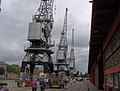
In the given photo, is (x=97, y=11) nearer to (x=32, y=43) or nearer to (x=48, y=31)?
(x=32, y=43)

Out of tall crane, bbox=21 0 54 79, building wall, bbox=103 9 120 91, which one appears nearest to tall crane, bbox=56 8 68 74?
tall crane, bbox=21 0 54 79

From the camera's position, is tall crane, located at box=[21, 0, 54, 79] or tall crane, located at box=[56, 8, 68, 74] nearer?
tall crane, located at box=[21, 0, 54, 79]

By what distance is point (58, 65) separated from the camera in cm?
11331

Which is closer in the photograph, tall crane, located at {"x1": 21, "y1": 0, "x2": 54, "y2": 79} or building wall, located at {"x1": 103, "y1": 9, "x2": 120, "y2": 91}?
building wall, located at {"x1": 103, "y1": 9, "x2": 120, "y2": 91}

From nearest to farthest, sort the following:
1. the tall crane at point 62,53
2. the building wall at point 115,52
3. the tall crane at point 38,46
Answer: the building wall at point 115,52, the tall crane at point 38,46, the tall crane at point 62,53

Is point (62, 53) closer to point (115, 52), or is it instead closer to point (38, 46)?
point (38, 46)

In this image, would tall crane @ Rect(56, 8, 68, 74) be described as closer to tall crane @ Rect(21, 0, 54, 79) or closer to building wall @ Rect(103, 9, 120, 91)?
Result: tall crane @ Rect(21, 0, 54, 79)

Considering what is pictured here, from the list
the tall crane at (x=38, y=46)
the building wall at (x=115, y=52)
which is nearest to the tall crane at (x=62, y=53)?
the tall crane at (x=38, y=46)

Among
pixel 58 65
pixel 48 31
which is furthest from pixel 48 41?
pixel 58 65

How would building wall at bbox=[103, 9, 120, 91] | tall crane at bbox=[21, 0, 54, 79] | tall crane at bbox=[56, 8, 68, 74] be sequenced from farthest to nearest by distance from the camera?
tall crane at bbox=[56, 8, 68, 74]
tall crane at bbox=[21, 0, 54, 79]
building wall at bbox=[103, 9, 120, 91]

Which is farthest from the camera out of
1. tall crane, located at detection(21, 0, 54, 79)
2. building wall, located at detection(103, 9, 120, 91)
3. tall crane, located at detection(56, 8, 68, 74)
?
tall crane, located at detection(56, 8, 68, 74)

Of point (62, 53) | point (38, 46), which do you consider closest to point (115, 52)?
point (38, 46)

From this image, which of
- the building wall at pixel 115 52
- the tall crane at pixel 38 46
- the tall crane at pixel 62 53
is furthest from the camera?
the tall crane at pixel 62 53

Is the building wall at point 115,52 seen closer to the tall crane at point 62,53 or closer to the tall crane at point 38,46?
the tall crane at point 38,46
